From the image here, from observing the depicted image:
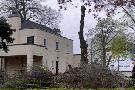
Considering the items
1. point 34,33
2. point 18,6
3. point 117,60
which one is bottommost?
point 117,60

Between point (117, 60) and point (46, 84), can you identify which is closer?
point (46, 84)

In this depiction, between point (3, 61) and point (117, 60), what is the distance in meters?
23.2

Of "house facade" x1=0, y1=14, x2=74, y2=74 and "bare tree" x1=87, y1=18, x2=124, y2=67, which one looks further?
"bare tree" x1=87, y1=18, x2=124, y2=67

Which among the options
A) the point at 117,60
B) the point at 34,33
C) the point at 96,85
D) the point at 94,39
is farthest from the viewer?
the point at 94,39

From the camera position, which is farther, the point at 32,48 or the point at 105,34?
the point at 105,34

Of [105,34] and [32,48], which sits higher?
[105,34]

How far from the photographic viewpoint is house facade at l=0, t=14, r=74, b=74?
176 ft

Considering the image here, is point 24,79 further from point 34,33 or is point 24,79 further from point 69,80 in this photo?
point 34,33

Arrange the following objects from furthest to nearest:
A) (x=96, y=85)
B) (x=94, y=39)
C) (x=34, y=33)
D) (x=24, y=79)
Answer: (x=94, y=39) < (x=34, y=33) < (x=24, y=79) < (x=96, y=85)

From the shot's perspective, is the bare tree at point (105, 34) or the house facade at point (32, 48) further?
the bare tree at point (105, 34)

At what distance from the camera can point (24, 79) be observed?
1989 cm

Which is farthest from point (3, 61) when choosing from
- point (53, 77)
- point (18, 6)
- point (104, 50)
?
point (53, 77)

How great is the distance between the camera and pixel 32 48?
53000 millimetres

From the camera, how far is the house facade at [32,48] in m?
53.6
